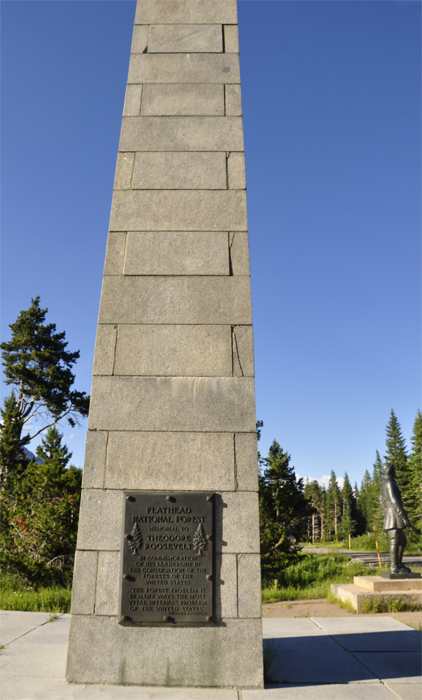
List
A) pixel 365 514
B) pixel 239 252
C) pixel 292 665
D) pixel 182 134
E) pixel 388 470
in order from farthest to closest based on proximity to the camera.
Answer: pixel 365 514, pixel 388 470, pixel 182 134, pixel 239 252, pixel 292 665

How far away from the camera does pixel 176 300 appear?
5.12 meters

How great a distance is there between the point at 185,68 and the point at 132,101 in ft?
2.89

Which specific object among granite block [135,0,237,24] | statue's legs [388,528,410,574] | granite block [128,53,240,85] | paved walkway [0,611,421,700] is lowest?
paved walkway [0,611,421,700]

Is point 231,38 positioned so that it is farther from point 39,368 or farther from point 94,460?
point 39,368

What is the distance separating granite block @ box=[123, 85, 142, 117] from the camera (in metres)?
5.97

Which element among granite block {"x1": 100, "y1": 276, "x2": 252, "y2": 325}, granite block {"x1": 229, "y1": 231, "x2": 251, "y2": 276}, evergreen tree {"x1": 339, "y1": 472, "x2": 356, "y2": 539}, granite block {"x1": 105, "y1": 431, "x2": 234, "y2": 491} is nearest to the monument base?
granite block {"x1": 105, "y1": 431, "x2": 234, "y2": 491}

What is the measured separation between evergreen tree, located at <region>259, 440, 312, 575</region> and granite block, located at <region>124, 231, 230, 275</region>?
1287cm

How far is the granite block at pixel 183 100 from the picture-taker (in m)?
5.95

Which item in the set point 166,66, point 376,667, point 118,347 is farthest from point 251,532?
point 166,66

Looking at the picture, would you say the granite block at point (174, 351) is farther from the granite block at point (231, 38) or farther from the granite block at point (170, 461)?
the granite block at point (231, 38)

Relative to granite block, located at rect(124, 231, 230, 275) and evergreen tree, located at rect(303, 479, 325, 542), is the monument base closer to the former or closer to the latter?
granite block, located at rect(124, 231, 230, 275)

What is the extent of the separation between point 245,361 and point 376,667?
3.37 meters

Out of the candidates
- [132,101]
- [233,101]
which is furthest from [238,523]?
[132,101]

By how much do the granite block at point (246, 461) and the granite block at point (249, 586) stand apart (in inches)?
25.1
